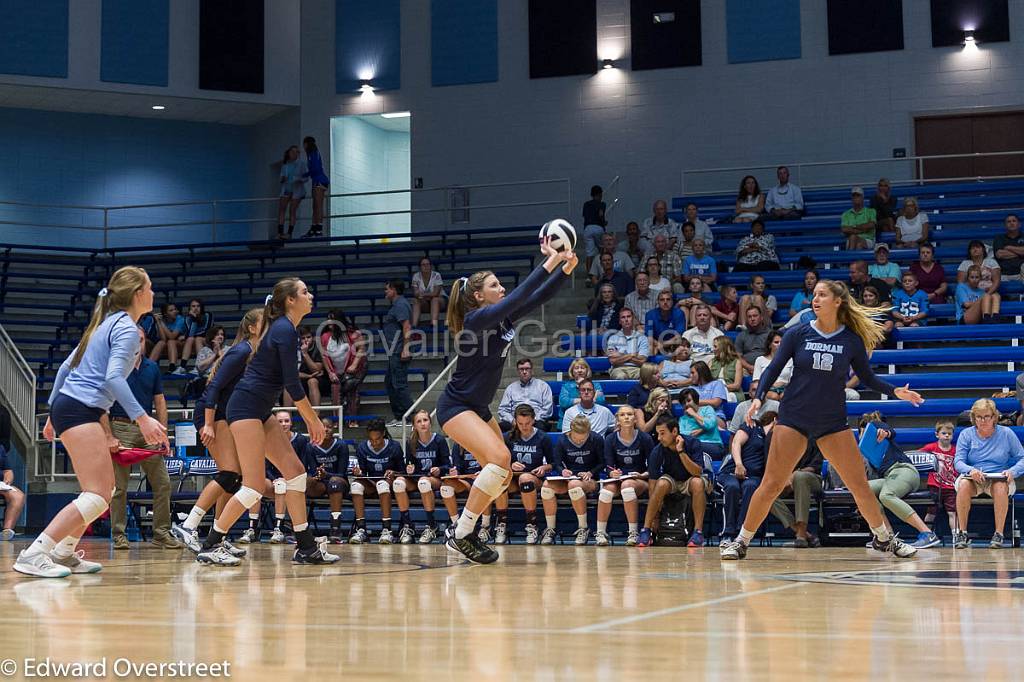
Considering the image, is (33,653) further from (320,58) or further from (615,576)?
(320,58)

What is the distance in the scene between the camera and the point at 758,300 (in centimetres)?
1473

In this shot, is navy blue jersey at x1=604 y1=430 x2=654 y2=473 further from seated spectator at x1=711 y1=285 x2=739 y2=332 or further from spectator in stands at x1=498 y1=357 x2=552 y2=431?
seated spectator at x1=711 y1=285 x2=739 y2=332

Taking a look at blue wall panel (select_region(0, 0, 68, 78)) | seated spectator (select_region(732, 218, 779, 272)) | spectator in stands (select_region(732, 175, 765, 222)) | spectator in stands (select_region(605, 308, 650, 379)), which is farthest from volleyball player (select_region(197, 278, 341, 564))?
blue wall panel (select_region(0, 0, 68, 78))

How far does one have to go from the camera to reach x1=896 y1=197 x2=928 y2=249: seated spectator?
1694 centimetres

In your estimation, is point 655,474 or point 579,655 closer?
point 579,655

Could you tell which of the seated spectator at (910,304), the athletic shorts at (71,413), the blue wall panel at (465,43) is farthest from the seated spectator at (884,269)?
the athletic shorts at (71,413)

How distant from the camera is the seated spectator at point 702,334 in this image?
1416 cm

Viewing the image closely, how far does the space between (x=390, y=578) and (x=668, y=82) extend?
53.2ft

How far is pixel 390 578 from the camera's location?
6523 mm

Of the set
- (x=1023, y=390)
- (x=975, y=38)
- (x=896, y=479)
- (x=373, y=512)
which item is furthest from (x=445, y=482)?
(x=975, y=38)

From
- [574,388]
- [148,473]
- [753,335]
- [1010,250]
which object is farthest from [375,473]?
[1010,250]

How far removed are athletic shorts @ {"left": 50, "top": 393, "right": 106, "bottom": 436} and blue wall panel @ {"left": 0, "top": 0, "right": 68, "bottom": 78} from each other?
1719 cm

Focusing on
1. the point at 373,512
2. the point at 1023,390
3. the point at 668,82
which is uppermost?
the point at 668,82

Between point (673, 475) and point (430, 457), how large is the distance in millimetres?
2621
